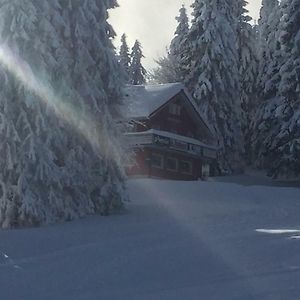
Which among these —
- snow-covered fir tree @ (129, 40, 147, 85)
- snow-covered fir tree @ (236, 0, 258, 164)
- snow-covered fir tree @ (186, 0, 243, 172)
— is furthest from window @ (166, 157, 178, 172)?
snow-covered fir tree @ (129, 40, 147, 85)

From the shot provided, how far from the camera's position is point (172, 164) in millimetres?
44562

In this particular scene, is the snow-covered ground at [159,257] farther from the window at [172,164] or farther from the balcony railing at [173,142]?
the window at [172,164]

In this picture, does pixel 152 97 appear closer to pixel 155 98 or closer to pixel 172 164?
pixel 155 98

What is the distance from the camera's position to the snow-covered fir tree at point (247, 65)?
53438 millimetres

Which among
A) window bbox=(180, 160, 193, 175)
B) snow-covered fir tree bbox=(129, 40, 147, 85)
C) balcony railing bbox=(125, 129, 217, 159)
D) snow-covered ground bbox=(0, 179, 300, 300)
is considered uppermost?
snow-covered fir tree bbox=(129, 40, 147, 85)

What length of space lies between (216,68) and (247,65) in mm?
7522

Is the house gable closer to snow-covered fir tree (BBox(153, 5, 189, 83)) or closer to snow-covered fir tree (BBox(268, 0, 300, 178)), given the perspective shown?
snow-covered fir tree (BBox(268, 0, 300, 178))

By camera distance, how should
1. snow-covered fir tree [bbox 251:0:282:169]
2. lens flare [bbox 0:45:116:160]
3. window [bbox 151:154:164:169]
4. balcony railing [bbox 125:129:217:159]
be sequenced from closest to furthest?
lens flare [bbox 0:45:116:160]
balcony railing [bbox 125:129:217:159]
snow-covered fir tree [bbox 251:0:282:169]
window [bbox 151:154:164:169]

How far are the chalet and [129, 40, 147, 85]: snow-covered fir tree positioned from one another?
28.1 metres

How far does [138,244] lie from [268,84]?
30.6 metres

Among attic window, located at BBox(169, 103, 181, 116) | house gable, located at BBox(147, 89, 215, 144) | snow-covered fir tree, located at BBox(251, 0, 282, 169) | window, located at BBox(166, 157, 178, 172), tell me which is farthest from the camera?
attic window, located at BBox(169, 103, 181, 116)

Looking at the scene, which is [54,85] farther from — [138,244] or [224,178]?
[224,178]

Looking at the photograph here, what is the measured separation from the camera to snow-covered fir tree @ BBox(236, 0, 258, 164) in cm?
5344

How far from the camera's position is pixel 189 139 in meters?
44.3
